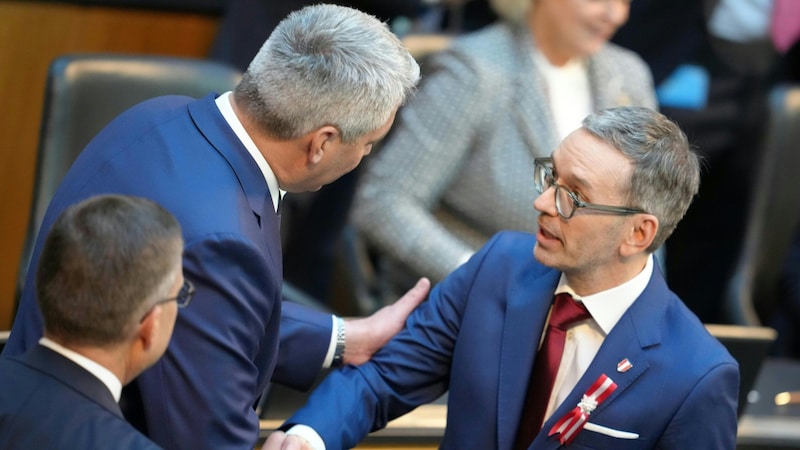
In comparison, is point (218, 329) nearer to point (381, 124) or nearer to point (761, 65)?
point (381, 124)

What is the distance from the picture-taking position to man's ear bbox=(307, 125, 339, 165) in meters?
2.00

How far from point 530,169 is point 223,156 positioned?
124 cm

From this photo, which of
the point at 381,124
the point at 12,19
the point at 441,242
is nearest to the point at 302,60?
the point at 381,124

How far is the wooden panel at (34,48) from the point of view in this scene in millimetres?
3586

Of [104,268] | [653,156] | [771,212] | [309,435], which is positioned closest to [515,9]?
[771,212]

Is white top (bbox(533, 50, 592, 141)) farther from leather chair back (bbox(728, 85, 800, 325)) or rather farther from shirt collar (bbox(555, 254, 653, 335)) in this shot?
shirt collar (bbox(555, 254, 653, 335))

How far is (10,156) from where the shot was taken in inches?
143

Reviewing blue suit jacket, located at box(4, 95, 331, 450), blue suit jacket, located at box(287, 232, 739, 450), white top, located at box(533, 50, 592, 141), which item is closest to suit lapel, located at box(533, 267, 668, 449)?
blue suit jacket, located at box(287, 232, 739, 450)

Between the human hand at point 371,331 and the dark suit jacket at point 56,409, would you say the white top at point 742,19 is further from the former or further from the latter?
the dark suit jacket at point 56,409

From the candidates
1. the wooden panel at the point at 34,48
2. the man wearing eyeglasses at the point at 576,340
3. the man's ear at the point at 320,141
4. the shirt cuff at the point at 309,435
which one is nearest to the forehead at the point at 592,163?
the man wearing eyeglasses at the point at 576,340

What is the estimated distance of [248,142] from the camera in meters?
2.03

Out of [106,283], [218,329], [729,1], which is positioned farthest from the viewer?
[729,1]

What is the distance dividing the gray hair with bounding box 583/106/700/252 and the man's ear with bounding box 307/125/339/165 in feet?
1.50

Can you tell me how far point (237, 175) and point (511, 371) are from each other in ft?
2.02
